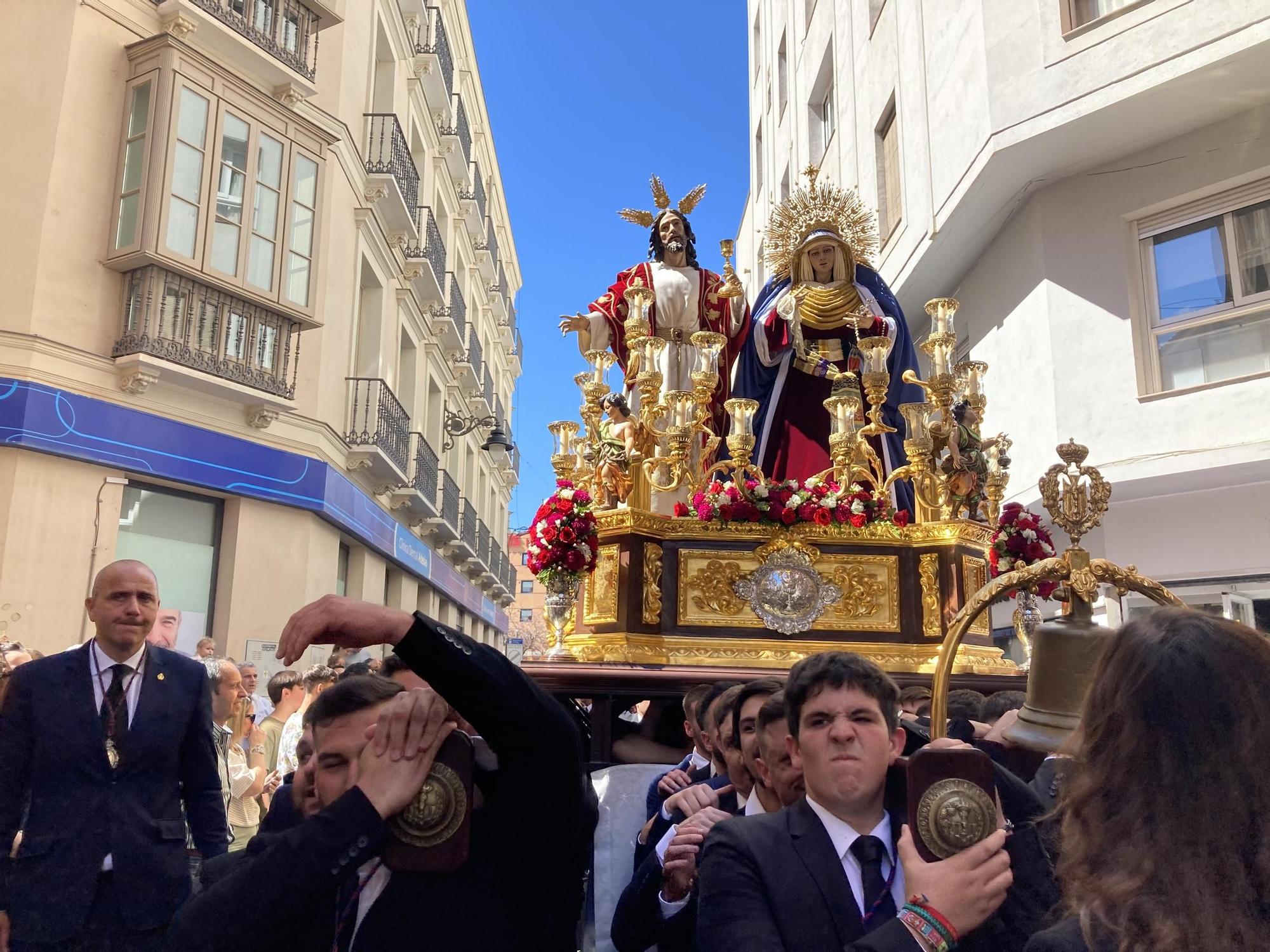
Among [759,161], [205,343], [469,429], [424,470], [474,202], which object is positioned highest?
[759,161]

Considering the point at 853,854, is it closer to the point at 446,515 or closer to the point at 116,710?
the point at 116,710

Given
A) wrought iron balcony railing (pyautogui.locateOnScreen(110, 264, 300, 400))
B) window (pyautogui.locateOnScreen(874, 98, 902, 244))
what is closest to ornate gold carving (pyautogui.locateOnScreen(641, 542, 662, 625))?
wrought iron balcony railing (pyautogui.locateOnScreen(110, 264, 300, 400))

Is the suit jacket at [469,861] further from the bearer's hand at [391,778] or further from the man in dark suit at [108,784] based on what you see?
the man in dark suit at [108,784]

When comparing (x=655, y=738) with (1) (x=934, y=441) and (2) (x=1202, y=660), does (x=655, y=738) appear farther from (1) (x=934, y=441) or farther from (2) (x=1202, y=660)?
(2) (x=1202, y=660)

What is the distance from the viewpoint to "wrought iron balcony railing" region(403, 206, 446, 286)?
61.3ft

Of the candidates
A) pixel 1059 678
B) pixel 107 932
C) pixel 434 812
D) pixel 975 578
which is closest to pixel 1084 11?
pixel 975 578

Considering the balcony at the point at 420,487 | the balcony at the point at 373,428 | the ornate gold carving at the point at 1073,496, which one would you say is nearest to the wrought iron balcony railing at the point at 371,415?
the balcony at the point at 373,428

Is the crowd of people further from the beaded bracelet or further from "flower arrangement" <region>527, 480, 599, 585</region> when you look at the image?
"flower arrangement" <region>527, 480, 599, 585</region>

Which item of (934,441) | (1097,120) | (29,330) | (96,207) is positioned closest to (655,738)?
(934,441)

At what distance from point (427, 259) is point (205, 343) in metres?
7.62

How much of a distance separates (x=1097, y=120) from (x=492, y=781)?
9.37 m

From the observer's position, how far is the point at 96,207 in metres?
11.0

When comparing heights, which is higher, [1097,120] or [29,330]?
[1097,120]

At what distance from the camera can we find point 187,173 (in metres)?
11.6
